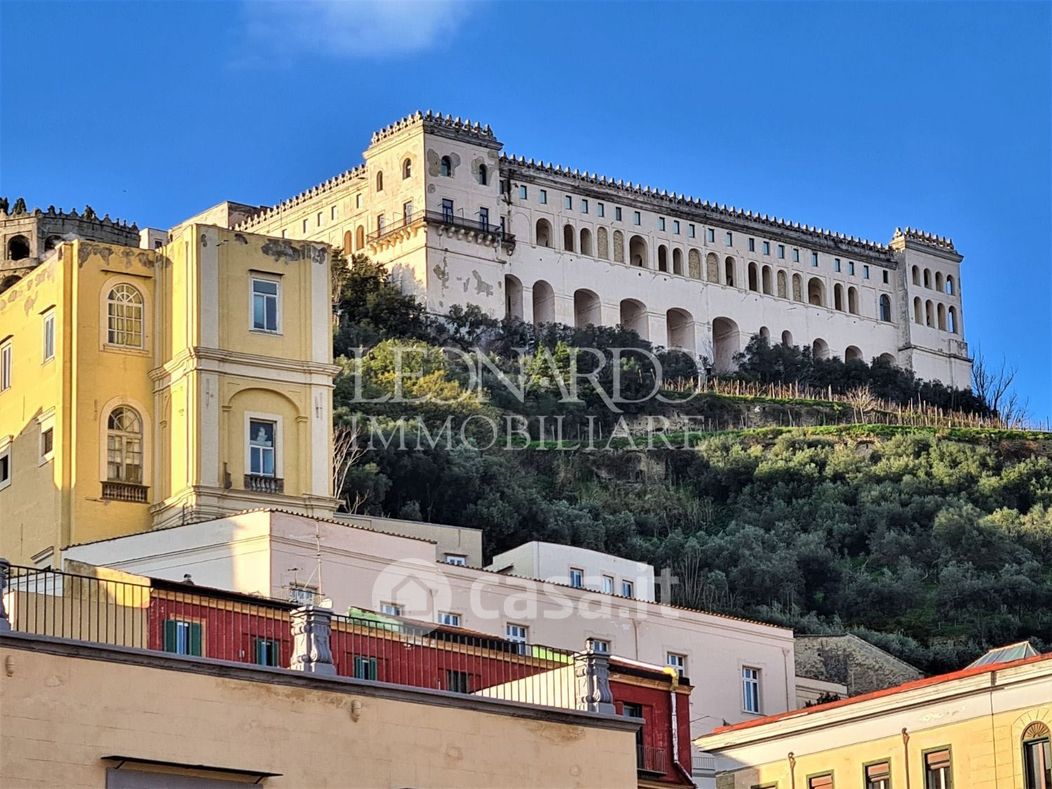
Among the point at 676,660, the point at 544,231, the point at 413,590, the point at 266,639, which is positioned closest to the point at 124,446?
the point at 413,590

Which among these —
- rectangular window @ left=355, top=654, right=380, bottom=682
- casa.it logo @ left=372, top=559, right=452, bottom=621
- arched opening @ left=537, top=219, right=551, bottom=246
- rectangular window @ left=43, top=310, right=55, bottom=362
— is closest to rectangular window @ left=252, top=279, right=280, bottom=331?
rectangular window @ left=43, top=310, right=55, bottom=362

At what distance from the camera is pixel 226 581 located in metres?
39.3

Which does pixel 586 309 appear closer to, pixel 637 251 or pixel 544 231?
pixel 544 231

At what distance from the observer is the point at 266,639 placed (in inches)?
1084

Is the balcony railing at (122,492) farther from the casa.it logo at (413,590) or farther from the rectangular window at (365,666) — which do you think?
the rectangular window at (365,666)

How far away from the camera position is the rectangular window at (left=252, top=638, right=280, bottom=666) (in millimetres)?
26831

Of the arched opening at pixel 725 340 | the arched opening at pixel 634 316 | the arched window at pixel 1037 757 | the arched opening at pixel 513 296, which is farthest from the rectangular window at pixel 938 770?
the arched opening at pixel 725 340

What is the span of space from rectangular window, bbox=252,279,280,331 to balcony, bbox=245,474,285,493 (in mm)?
A: 2962

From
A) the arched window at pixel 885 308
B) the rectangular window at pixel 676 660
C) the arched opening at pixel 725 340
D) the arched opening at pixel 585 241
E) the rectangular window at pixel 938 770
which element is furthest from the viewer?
the arched window at pixel 885 308

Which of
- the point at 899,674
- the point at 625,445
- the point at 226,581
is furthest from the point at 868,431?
the point at 226,581

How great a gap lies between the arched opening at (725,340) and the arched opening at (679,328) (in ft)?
4.91

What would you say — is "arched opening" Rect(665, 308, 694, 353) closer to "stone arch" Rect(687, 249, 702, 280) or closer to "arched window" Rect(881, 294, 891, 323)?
"stone arch" Rect(687, 249, 702, 280)

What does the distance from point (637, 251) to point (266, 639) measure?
253 ft

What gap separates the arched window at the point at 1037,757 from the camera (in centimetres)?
3200
